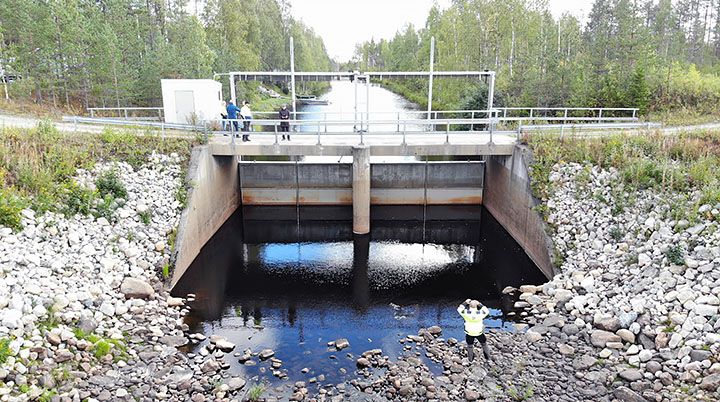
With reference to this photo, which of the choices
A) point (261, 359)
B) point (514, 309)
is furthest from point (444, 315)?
point (261, 359)

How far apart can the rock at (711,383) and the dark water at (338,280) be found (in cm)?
489

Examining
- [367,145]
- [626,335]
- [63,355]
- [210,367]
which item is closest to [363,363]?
[210,367]

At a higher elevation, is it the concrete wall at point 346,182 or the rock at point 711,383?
the concrete wall at point 346,182

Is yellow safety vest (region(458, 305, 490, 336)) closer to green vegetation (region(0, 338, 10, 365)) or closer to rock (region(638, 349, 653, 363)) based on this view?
rock (region(638, 349, 653, 363))

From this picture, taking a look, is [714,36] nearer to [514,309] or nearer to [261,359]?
[514,309]

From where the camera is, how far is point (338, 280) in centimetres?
1750

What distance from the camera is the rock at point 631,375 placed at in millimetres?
10000

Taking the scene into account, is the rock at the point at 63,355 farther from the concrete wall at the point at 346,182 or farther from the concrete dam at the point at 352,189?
the concrete wall at the point at 346,182

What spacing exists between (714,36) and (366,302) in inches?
2500

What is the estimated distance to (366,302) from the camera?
51.5ft

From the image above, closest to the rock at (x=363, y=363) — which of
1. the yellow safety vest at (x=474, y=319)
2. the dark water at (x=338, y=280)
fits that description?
the dark water at (x=338, y=280)

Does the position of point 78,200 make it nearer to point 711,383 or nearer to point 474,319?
point 474,319

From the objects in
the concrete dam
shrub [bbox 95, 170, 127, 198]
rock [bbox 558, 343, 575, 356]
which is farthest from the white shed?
rock [bbox 558, 343, 575, 356]

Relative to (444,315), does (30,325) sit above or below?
above
